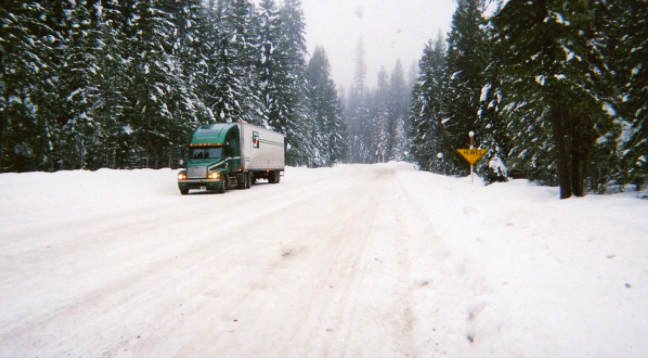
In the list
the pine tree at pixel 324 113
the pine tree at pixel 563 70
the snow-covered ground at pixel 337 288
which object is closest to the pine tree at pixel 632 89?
the pine tree at pixel 563 70

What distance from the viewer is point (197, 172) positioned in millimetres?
15289

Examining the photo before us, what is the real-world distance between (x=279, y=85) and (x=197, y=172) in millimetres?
23115

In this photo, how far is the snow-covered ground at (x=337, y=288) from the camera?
8.98 ft

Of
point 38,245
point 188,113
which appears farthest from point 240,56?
point 38,245

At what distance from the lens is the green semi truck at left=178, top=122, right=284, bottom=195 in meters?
15.3

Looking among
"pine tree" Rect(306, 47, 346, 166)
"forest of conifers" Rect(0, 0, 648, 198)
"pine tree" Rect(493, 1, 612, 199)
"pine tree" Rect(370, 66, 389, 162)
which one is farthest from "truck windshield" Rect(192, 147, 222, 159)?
"pine tree" Rect(370, 66, 389, 162)

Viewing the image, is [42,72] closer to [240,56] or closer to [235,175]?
[235,175]

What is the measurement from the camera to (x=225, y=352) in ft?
8.82

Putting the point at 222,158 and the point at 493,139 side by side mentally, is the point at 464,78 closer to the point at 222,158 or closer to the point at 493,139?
the point at 493,139

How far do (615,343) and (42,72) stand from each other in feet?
84.7

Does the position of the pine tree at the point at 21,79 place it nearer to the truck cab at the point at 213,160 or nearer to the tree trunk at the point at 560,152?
the truck cab at the point at 213,160

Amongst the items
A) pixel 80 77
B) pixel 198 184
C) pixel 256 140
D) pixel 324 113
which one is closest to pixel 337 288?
pixel 198 184

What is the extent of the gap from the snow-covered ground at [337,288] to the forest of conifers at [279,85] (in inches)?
162

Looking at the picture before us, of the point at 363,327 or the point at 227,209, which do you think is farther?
the point at 227,209
